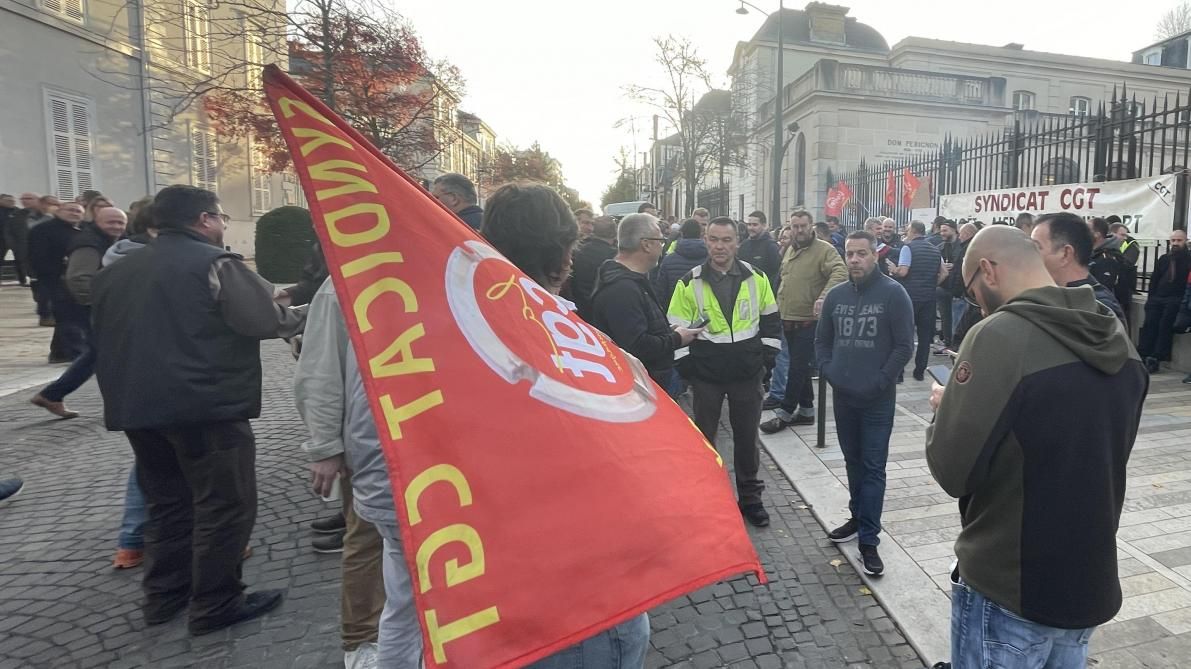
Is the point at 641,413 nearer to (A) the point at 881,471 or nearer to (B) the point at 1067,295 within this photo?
(B) the point at 1067,295

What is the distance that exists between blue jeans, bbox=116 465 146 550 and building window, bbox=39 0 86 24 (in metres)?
17.0

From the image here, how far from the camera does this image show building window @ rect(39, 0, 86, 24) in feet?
50.1

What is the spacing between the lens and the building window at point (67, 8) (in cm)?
1526

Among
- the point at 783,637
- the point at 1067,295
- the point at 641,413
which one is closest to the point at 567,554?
the point at 641,413

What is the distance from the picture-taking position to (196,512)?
302 cm

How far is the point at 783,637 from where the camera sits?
10.2 feet

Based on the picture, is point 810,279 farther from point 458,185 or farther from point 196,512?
point 196,512

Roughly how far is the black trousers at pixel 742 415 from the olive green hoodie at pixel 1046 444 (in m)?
2.61

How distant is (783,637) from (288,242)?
15.9 metres

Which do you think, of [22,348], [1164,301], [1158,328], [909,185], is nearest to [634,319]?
[1164,301]

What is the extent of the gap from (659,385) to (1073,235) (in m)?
1.96

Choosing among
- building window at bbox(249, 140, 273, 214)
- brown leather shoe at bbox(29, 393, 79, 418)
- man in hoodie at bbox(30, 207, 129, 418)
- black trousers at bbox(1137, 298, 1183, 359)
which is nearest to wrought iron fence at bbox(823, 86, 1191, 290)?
black trousers at bbox(1137, 298, 1183, 359)

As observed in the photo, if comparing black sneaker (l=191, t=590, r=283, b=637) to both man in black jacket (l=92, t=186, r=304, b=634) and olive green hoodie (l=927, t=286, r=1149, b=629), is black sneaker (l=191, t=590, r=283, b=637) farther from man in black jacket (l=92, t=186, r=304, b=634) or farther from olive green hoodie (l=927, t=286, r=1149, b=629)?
olive green hoodie (l=927, t=286, r=1149, b=629)

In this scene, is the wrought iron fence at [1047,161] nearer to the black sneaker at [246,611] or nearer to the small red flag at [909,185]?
the small red flag at [909,185]
